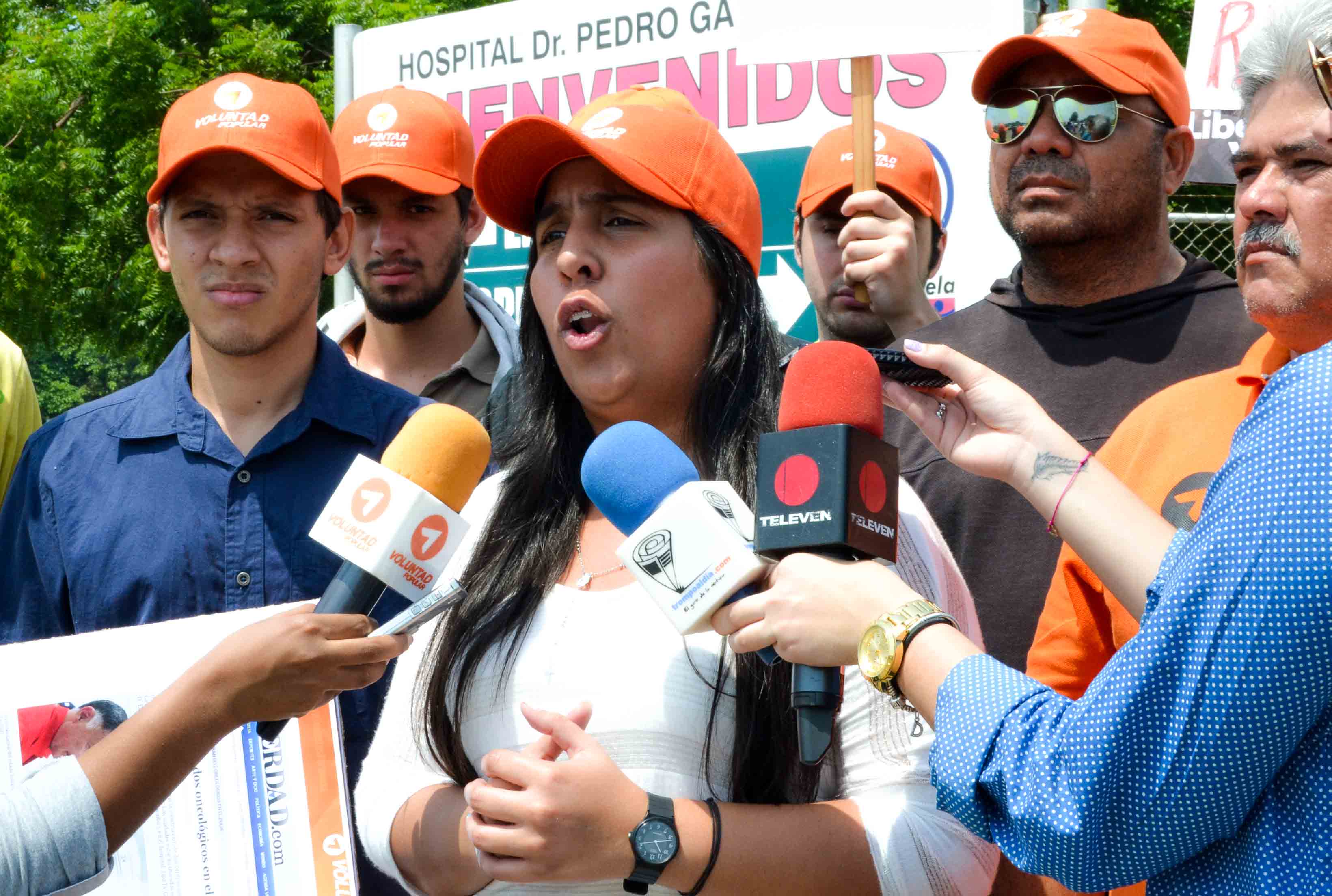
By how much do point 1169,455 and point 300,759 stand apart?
1.59 metres

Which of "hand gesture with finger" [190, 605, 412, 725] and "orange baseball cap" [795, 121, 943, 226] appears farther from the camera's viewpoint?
"orange baseball cap" [795, 121, 943, 226]

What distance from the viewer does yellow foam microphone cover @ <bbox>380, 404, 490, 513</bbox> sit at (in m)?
2.03

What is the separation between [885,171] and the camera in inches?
165

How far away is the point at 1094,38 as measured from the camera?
3.35 metres

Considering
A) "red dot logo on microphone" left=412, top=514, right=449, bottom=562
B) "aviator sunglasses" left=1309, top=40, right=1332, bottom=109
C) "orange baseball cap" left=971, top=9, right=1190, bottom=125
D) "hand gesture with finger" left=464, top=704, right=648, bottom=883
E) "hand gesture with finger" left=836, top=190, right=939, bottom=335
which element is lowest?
"hand gesture with finger" left=464, top=704, right=648, bottom=883

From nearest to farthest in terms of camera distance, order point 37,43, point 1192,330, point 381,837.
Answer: point 381,837 < point 1192,330 < point 37,43

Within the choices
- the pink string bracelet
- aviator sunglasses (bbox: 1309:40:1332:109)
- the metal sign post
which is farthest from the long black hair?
the metal sign post

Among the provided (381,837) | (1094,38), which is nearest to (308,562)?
(381,837)

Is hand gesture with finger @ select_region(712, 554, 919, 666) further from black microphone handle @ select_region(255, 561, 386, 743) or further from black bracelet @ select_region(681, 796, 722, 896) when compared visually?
black microphone handle @ select_region(255, 561, 386, 743)

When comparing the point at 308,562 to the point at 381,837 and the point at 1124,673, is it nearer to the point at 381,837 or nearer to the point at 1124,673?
the point at 381,837

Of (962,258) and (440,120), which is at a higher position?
(440,120)

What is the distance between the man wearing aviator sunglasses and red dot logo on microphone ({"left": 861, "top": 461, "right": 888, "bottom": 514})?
1.41m

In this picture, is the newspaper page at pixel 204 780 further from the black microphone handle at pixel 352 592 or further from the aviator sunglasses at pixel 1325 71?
the aviator sunglasses at pixel 1325 71

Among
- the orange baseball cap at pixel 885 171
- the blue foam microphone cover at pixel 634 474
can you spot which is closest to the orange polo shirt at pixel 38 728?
the blue foam microphone cover at pixel 634 474
